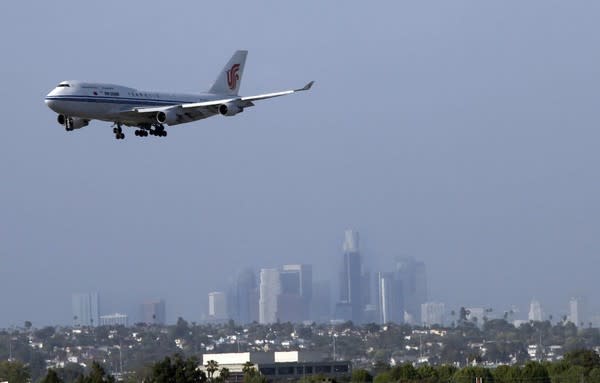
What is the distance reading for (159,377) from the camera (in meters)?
132

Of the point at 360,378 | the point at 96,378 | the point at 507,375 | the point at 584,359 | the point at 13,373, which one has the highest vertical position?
the point at 13,373

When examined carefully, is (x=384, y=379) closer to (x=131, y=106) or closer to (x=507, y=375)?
(x=507, y=375)

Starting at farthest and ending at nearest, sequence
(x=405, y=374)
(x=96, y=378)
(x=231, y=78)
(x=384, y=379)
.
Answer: (x=405, y=374)
(x=384, y=379)
(x=96, y=378)
(x=231, y=78)

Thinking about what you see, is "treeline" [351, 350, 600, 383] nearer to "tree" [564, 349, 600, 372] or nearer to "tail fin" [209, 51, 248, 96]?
"tree" [564, 349, 600, 372]

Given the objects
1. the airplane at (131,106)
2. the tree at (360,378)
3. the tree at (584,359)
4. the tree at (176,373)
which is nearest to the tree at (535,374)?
the tree at (584,359)

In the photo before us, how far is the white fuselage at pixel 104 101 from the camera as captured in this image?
351 feet

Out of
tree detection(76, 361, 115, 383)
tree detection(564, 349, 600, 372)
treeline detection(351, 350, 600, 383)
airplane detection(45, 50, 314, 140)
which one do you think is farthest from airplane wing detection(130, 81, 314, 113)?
tree detection(564, 349, 600, 372)

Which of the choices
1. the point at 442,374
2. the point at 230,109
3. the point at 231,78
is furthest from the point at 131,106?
the point at 442,374

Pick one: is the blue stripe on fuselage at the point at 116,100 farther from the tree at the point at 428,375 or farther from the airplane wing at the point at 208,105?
the tree at the point at 428,375

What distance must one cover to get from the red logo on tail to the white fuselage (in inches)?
505

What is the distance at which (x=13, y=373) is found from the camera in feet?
599

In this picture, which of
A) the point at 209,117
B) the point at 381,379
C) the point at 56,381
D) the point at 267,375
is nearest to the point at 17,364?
the point at 267,375

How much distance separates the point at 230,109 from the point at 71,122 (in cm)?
1144

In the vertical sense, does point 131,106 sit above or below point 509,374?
above
